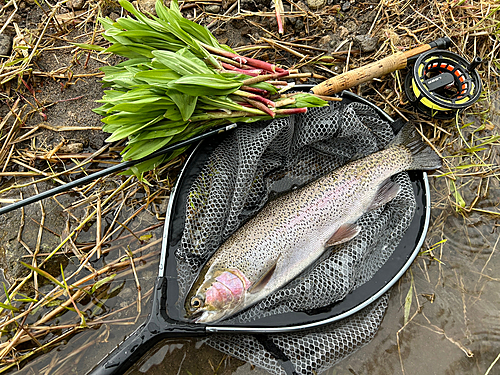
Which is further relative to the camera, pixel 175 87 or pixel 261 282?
pixel 261 282

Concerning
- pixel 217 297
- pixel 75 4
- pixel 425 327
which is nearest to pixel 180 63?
pixel 217 297

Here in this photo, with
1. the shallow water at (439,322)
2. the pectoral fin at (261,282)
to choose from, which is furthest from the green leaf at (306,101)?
the shallow water at (439,322)

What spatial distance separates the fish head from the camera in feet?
7.48

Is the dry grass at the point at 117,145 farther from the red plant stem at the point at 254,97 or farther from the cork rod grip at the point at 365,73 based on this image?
the red plant stem at the point at 254,97

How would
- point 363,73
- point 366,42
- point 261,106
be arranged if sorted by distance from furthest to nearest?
1. point 366,42
2. point 363,73
3. point 261,106

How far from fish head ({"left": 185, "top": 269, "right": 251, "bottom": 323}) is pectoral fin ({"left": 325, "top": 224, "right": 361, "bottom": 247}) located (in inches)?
30.3

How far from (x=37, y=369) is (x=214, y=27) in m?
3.25

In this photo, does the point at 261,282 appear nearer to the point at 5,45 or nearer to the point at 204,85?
the point at 204,85

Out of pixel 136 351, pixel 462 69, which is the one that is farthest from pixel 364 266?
pixel 462 69

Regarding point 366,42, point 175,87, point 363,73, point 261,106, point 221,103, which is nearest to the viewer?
point 175,87

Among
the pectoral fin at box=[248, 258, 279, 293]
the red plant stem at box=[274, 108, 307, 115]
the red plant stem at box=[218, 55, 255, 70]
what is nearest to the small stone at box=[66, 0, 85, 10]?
the red plant stem at box=[218, 55, 255, 70]

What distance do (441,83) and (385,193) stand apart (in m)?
1.07

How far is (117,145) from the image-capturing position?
296cm

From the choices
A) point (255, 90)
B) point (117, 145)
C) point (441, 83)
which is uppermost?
point (255, 90)
